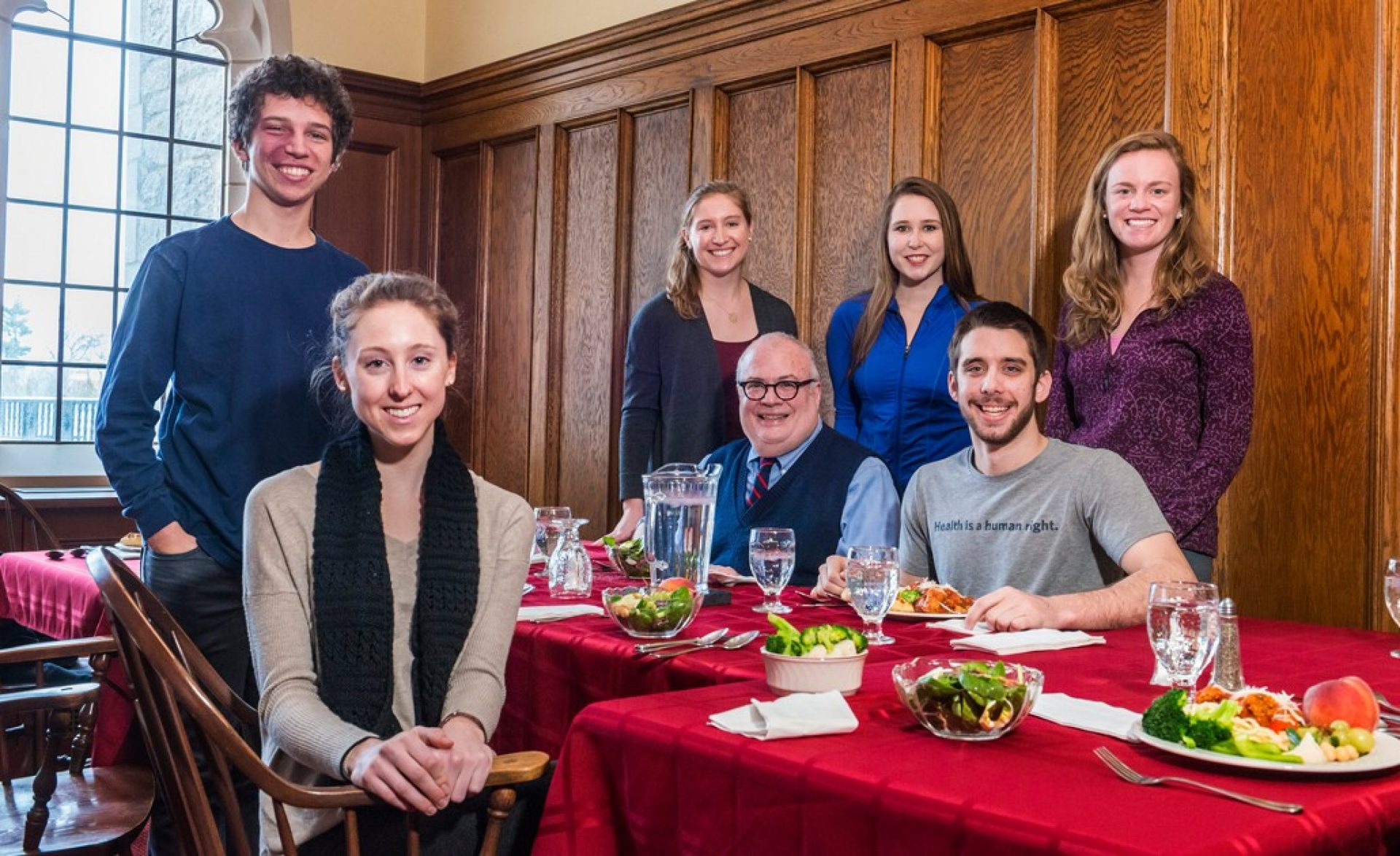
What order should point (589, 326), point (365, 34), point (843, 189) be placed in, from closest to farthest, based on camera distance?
point (843, 189)
point (589, 326)
point (365, 34)

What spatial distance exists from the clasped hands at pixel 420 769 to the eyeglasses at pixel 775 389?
142 centimetres

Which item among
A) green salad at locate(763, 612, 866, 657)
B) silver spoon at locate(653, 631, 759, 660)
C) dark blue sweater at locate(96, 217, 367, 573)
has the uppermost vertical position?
dark blue sweater at locate(96, 217, 367, 573)

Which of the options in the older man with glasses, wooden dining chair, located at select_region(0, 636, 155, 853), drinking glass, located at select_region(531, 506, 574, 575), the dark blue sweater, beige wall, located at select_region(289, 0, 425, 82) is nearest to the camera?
wooden dining chair, located at select_region(0, 636, 155, 853)

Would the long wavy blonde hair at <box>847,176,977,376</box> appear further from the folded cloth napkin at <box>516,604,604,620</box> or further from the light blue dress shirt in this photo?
the folded cloth napkin at <box>516,604,604,620</box>

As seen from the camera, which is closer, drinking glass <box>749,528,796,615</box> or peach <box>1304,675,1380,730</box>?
peach <box>1304,675,1380,730</box>

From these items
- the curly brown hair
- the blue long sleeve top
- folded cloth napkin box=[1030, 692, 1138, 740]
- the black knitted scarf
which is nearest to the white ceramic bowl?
folded cloth napkin box=[1030, 692, 1138, 740]

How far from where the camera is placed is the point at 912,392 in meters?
3.34

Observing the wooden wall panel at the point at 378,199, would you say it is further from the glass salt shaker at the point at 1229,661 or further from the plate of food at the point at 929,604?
the glass salt shaker at the point at 1229,661

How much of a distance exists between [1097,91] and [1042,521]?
1903mm

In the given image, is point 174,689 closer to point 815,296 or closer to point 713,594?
point 713,594

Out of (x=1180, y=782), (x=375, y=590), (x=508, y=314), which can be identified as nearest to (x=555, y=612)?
(x=375, y=590)

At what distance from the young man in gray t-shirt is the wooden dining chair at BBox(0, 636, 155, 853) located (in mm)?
1212

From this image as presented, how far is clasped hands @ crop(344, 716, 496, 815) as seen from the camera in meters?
1.44

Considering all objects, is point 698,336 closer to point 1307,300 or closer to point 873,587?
point 1307,300
